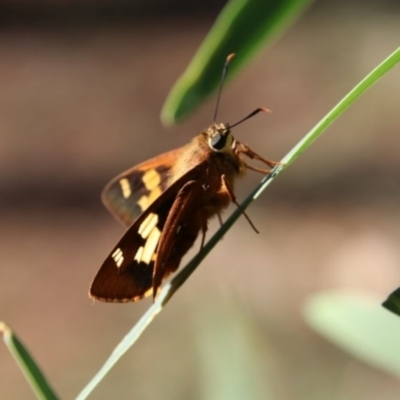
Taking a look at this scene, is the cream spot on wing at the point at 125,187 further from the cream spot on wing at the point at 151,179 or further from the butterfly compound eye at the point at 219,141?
the butterfly compound eye at the point at 219,141

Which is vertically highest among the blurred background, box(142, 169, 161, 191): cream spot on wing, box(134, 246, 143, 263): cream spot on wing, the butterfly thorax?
the butterfly thorax

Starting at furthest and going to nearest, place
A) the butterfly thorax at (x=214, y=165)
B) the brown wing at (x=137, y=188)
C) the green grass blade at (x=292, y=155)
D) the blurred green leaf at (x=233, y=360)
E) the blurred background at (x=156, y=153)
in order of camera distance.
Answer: the blurred background at (x=156, y=153) < the brown wing at (x=137, y=188) < the butterfly thorax at (x=214, y=165) < the blurred green leaf at (x=233, y=360) < the green grass blade at (x=292, y=155)

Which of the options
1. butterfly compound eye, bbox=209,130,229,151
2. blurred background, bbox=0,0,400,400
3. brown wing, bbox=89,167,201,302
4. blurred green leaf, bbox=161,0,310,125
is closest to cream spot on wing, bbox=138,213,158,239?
brown wing, bbox=89,167,201,302

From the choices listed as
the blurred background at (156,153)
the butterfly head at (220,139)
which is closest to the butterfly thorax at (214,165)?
the butterfly head at (220,139)

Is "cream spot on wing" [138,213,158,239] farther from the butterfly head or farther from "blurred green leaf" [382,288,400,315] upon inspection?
"blurred green leaf" [382,288,400,315]

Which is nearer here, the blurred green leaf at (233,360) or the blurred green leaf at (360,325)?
the blurred green leaf at (360,325)

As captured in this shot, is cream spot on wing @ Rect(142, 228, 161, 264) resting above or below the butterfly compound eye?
below

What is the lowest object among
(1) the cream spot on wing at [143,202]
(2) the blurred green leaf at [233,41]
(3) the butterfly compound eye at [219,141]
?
(1) the cream spot on wing at [143,202]

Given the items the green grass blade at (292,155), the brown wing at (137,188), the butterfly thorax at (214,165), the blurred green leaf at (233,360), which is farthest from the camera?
the brown wing at (137,188)

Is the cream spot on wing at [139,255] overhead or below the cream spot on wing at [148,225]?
below
